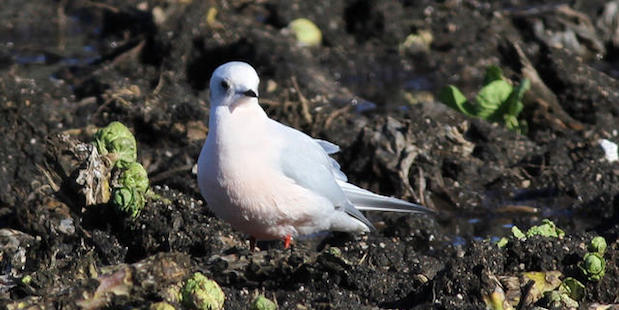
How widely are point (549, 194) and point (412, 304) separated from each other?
2.66 m

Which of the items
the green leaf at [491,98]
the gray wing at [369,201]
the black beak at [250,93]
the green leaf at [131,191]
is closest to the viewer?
the black beak at [250,93]

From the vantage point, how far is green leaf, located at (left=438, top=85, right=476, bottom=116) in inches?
300

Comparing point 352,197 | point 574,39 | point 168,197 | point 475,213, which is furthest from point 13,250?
point 574,39

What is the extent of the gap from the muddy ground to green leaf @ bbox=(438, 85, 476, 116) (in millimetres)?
152

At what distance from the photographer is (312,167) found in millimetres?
5328

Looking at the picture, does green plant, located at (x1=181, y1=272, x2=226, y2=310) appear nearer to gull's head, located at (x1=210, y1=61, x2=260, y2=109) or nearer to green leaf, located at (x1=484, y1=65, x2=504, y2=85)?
gull's head, located at (x1=210, y1=61, x2=260, y2=109)

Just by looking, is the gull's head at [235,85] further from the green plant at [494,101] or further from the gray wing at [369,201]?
the green plant at [494,101]

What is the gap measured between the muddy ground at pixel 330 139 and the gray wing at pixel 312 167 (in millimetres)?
308

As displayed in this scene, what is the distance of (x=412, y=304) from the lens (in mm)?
4441

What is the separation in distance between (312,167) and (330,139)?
192cm

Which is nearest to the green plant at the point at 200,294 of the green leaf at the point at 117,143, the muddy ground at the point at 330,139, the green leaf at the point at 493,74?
the muddy ground at the point at 330,139

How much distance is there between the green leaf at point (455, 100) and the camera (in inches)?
300

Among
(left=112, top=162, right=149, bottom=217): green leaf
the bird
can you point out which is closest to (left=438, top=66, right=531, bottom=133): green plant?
the bird

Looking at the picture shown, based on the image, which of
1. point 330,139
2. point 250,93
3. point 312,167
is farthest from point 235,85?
point 330,139
